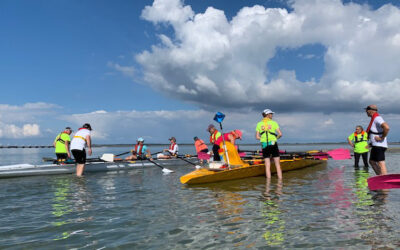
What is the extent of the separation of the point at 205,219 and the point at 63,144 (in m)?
12.3

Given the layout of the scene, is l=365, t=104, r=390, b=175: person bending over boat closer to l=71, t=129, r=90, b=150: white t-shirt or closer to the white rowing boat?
l=71, t=129, r=90, b=150: white t-shirt

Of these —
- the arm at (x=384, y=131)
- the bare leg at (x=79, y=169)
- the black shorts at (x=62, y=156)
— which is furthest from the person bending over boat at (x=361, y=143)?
the black shorts at (x=62, y=156)

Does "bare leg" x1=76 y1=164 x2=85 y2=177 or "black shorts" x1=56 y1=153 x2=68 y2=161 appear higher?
"black shorts" x1=56 y1=153 x2=68 y2=161

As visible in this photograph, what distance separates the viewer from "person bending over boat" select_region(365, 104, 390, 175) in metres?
7.45

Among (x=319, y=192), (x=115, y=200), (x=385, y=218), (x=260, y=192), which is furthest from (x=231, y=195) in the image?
(x=385, y=218)

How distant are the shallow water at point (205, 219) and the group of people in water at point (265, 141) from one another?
1275mm

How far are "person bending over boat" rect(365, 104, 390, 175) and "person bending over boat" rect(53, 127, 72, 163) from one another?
1342 centimetres

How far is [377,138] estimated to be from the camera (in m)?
7.50

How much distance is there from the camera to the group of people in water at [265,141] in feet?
25.0

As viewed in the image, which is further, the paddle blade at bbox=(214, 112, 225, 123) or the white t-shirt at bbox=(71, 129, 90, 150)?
the white t-shirt at bbox=(71, 129, 90, 150)

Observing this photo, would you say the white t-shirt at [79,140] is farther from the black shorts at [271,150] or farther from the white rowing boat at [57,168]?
the black shorts at [271,150]

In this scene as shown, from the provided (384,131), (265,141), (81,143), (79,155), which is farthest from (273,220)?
(79,155)

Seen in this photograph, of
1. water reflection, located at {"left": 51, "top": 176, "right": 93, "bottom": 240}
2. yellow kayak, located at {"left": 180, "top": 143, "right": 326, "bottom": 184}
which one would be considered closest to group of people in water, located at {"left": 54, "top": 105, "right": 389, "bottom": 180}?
yellow kayak, located at {"left": 180, "top": 143, "right": 326, "bottom": 184}

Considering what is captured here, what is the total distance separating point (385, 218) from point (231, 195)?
137 inches
